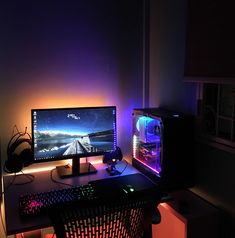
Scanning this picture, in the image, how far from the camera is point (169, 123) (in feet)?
5.99

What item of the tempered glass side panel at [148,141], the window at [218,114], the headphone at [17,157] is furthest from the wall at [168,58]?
the headphone at [17,157]

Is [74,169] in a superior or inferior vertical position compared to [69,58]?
inferior

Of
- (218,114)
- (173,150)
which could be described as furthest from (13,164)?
(218,114)

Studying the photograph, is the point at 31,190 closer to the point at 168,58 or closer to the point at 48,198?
the point at 48,198

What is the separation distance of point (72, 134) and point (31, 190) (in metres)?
0.45

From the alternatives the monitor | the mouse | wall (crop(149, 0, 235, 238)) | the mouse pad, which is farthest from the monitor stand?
wall (crop(149, 0, 235, 238))

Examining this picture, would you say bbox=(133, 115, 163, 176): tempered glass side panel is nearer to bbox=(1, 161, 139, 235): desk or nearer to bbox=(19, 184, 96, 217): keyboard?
bbox=(1, 161, 139, 235): desk

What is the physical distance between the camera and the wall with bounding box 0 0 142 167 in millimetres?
2014

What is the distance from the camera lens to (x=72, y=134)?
6.60 ft

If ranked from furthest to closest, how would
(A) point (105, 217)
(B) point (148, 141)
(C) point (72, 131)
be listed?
(B) point (148, 141) < (C) point (72, 131) < (A) point (105, 217)

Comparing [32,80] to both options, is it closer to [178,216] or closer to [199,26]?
[199,26]

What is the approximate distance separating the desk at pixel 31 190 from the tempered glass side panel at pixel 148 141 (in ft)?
0.41

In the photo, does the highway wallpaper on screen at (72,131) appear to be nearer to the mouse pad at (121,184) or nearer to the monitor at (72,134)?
the monitor at (72,134)

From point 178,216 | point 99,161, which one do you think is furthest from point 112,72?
point 178,216
